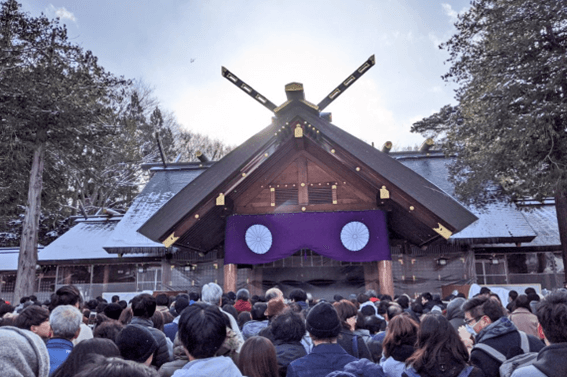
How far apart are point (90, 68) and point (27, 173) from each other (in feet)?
15.4

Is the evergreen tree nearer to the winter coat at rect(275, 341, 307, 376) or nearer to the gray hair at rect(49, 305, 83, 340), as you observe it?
the winter coat at rect(275, 341, 307, 376)

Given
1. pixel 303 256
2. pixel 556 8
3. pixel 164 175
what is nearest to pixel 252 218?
pixel 303 256

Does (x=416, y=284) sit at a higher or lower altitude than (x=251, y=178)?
lower

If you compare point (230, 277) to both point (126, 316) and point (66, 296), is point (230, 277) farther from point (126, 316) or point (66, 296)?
point (66, 296)

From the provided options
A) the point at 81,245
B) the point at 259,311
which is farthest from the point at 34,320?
the point at 81,245

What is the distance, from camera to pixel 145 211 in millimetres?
16031

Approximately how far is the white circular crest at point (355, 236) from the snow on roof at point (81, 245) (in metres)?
7.40

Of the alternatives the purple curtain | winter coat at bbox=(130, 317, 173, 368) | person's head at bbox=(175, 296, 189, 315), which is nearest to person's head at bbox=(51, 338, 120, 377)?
winter coat at bbox=(130, 317, 173, 368)

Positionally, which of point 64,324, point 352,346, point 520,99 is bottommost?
point 352,346

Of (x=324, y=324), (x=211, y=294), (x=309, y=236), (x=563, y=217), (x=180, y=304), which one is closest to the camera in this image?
(x=324, y=324)

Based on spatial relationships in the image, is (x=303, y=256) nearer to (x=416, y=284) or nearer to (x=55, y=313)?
(x=416, y=284)

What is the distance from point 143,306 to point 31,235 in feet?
43.0

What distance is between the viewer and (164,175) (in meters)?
19.0

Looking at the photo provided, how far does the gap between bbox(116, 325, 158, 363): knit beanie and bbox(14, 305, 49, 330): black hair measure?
49.6 inches
